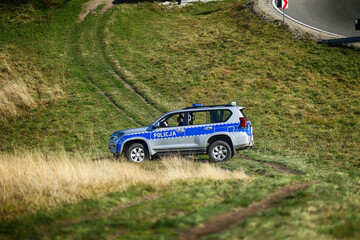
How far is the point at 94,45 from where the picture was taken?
33125mm

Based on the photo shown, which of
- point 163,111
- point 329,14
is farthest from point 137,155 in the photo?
point 329,14

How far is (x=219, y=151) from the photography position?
12000mm

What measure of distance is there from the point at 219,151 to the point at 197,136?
89 cm

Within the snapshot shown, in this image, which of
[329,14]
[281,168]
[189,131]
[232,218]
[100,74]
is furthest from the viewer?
[329,14]

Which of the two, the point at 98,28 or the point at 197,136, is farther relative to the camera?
the point at 98,28

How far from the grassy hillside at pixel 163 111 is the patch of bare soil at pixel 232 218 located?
0.28ft

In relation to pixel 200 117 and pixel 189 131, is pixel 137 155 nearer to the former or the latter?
pixel 189 131

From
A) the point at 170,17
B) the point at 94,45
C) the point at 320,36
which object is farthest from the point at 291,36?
the point at 94,45

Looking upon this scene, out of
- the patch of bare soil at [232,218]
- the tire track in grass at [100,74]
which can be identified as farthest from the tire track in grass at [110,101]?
the patch of bare soil at [232,218]

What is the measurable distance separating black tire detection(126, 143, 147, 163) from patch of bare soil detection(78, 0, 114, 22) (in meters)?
30.9

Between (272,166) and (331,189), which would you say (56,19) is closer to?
(272,166)

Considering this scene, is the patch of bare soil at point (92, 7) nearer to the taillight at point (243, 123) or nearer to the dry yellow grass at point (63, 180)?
the taillight at point (243, 123)

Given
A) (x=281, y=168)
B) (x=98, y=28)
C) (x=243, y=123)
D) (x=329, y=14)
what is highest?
(x=98, y=28)

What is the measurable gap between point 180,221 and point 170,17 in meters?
35.8
